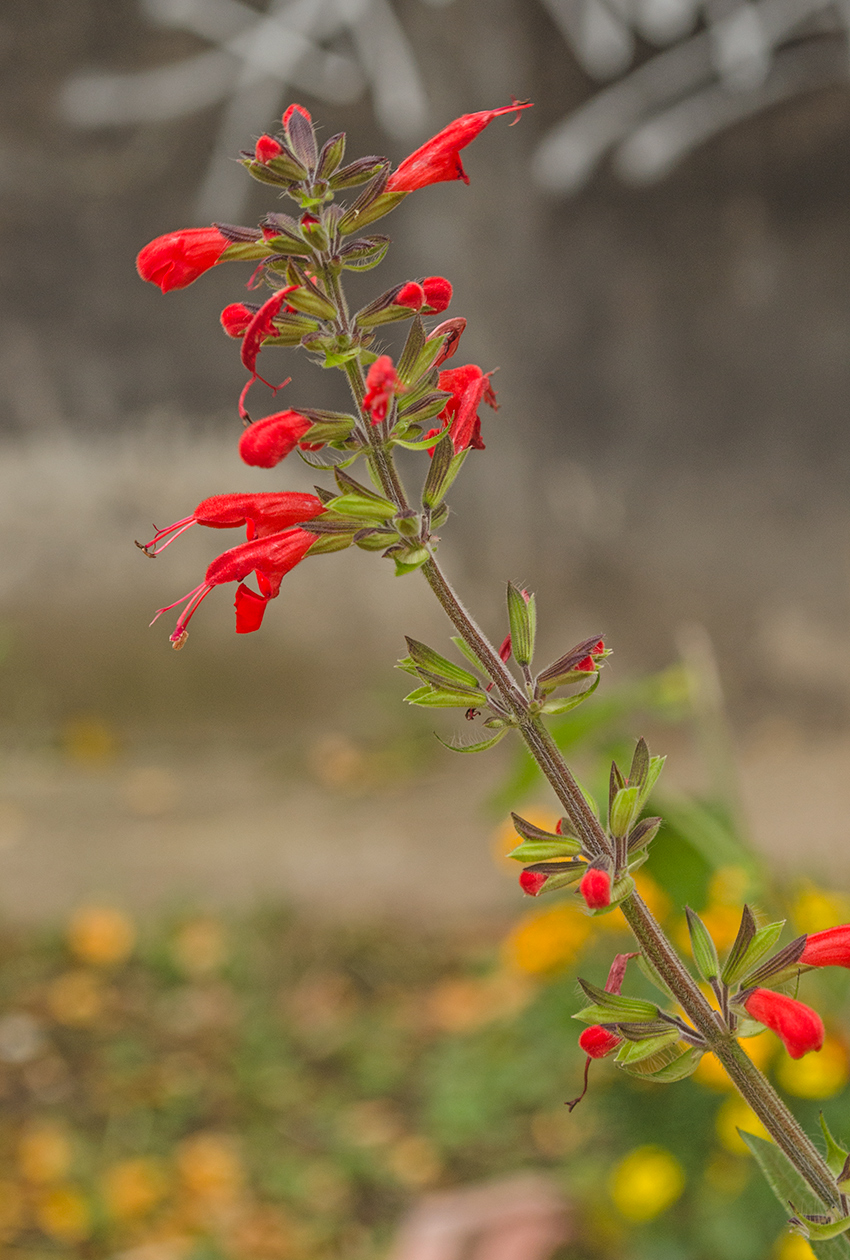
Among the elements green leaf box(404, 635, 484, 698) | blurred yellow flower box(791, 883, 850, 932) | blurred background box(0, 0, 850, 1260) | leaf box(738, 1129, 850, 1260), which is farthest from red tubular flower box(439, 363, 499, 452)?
blurred background box(0, 0, 850, 1260)

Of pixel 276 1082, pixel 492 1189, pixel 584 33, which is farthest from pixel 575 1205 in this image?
pixel 584 33

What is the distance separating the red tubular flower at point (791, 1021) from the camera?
53 centimetres

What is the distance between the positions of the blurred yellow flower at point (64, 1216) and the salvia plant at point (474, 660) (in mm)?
1693

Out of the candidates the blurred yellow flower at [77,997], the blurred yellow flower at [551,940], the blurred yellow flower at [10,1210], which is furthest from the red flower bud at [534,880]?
the blurred yellow flower at [77,997]

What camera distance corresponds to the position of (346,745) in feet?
12.4

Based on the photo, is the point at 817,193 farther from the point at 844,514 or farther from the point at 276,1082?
the point at 276,1082

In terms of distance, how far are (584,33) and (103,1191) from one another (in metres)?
3.10

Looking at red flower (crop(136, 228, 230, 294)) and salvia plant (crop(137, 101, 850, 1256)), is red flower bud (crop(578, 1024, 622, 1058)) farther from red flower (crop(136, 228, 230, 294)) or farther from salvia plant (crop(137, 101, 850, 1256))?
red flower (crop(136, 228, 230, 294))

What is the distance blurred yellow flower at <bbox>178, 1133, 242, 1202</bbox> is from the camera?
202 centimetres

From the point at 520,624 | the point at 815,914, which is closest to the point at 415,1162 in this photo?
the point at 815,914

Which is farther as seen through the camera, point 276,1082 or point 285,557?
point 276,1082

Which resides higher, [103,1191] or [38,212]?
[38,212]

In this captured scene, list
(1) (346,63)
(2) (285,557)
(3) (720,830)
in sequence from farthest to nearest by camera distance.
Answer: (1) (346,63)
(3) (720,830)
(2) (285,557)

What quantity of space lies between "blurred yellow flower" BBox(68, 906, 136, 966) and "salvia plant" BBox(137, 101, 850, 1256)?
2311mm
